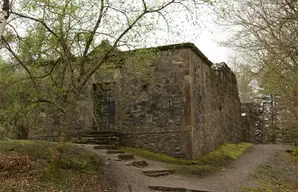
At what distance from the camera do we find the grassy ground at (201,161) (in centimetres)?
1030

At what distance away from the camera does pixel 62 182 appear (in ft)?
23.0

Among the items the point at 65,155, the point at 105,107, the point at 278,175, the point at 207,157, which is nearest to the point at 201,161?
the point at 207,157

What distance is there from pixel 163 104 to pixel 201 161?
2618 mm

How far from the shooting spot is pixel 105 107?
1395 cm

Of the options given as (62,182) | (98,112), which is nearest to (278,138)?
(98,112)

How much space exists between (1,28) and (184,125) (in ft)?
25.0

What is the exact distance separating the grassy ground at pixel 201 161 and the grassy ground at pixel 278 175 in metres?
1.50

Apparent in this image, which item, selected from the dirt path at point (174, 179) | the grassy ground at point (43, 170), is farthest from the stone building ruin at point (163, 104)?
the grassy ground at point (43, 170)

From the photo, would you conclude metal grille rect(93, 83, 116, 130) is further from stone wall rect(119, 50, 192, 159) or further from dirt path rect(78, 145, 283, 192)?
dirt path rect(78, 145, 283, 192)

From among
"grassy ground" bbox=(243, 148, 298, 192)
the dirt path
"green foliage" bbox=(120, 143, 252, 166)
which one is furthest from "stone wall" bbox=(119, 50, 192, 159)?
"grassy ground" bbox=(243, 148, 298, 192)

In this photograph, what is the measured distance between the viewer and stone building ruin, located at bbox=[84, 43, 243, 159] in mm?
12008

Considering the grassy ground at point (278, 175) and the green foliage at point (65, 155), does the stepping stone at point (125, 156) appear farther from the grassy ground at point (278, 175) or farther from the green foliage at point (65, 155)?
the grassy ground at point (278, 175)

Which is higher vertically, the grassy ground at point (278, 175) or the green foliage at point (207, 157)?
the green foliage at point (207, 157)

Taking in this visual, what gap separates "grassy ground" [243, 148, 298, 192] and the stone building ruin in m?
2.48
